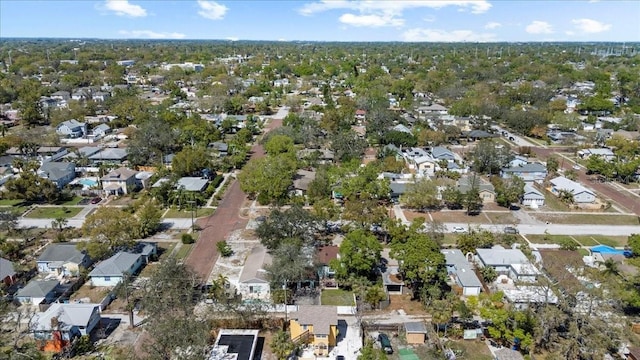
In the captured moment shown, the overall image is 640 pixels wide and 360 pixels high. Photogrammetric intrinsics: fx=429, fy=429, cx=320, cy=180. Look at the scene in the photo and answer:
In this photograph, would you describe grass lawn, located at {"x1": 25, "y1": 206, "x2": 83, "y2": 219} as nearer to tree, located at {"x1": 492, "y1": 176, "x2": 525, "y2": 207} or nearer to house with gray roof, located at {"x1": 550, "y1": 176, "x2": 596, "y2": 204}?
tree, located at {"x1": 492, "y1": 176, "x2": 525, "y2": 207}

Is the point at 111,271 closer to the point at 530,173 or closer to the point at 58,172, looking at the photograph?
the point at 58,172

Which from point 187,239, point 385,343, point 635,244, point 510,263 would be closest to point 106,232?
point 187,239

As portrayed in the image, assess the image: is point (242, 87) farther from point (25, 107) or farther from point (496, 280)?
point (496, 280)

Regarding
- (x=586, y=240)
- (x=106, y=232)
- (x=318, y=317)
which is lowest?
(x=586, y=240)

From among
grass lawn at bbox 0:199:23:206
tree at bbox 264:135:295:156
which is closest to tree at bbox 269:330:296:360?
tree at bbox 264:135:295:156

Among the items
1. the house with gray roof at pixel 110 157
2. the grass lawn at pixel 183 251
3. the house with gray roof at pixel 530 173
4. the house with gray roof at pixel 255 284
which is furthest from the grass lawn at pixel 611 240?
the house with gray roof at pixel 110 157
